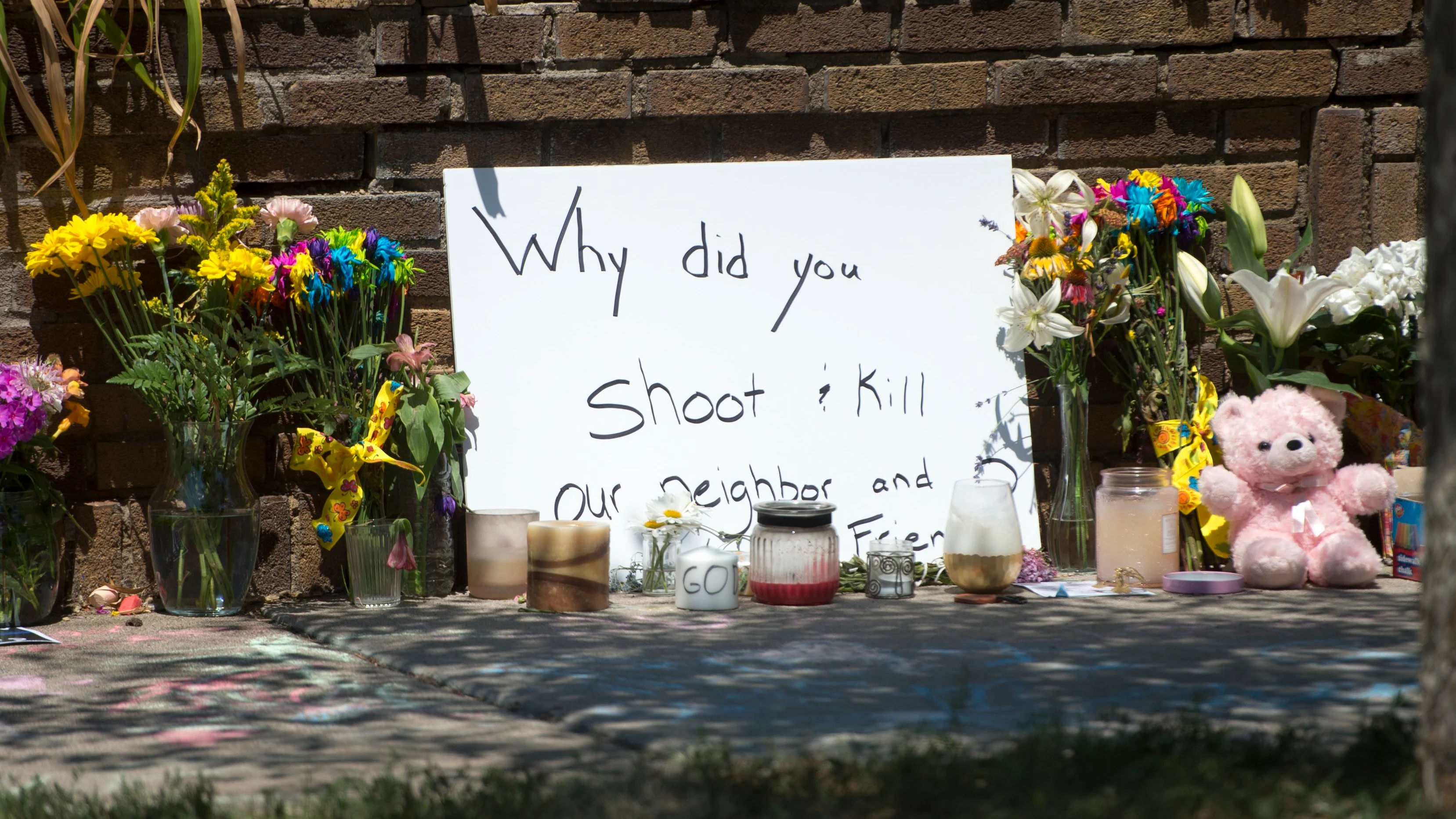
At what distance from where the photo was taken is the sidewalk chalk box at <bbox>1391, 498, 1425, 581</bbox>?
2.81 metres

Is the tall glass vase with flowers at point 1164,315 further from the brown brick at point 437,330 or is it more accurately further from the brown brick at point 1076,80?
the brown brick at point 437,330

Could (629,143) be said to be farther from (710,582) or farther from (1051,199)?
(710,582)

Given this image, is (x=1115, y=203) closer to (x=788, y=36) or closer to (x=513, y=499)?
(x=788, y=36)

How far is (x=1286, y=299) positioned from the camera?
290cm

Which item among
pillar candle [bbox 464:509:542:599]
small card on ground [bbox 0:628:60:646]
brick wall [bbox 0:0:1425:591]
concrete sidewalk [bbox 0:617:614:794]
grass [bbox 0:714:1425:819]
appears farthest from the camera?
brick wall [bbox 0:0:1425:591]

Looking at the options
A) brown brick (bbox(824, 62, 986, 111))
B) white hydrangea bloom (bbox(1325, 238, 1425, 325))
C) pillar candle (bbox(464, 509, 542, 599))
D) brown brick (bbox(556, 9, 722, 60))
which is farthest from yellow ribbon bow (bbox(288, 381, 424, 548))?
white hydrangea bloom (bbox(1325, 238, 1425, 325))

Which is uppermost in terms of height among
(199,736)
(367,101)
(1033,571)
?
(367,101)

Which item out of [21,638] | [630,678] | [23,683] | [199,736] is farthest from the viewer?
[21,638]

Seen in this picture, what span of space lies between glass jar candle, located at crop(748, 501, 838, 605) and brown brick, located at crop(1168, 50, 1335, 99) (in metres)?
1.37

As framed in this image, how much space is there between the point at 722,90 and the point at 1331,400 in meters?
1.51

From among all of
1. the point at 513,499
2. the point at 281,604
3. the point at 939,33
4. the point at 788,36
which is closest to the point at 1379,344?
the point at 939,33

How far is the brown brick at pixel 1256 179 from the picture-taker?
320cm

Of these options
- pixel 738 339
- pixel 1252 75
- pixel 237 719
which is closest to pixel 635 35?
pixel 738 339

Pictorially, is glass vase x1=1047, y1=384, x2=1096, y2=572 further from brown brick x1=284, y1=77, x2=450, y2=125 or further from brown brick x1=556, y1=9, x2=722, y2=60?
brown brick x1=284, y1=77, x2=450, y2=125
